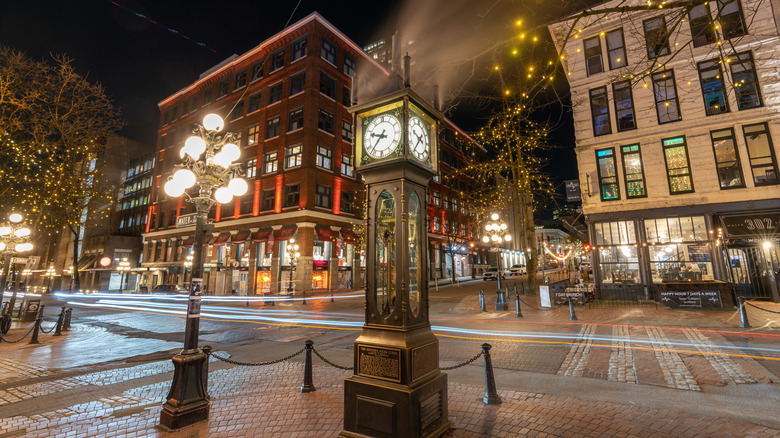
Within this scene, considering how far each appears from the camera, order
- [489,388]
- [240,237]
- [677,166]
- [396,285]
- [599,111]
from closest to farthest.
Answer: [396,285], [489,388], [677,166], [599,111], [240,237]

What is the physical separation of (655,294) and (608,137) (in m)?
8.47

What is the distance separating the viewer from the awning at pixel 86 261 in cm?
4571

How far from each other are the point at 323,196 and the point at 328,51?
14.9 meters

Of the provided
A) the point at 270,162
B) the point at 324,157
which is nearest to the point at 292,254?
the point at 324,157

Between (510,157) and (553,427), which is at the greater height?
(510,157)

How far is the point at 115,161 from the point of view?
54562 millimetres

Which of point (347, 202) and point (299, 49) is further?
point (347, 202)

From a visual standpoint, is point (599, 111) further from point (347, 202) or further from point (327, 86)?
point (327, 86)

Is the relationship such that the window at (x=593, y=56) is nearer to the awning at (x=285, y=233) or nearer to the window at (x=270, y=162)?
the awning at (x=285, y=233)

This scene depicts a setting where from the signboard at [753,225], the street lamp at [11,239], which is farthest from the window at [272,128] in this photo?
the signboard at [753,225]

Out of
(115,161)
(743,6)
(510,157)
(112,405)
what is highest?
(115,161)

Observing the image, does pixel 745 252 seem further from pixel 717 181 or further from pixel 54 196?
pixel 54 196

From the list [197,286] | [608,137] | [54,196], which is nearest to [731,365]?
[197,286]

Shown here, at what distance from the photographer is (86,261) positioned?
46781 millimetres
